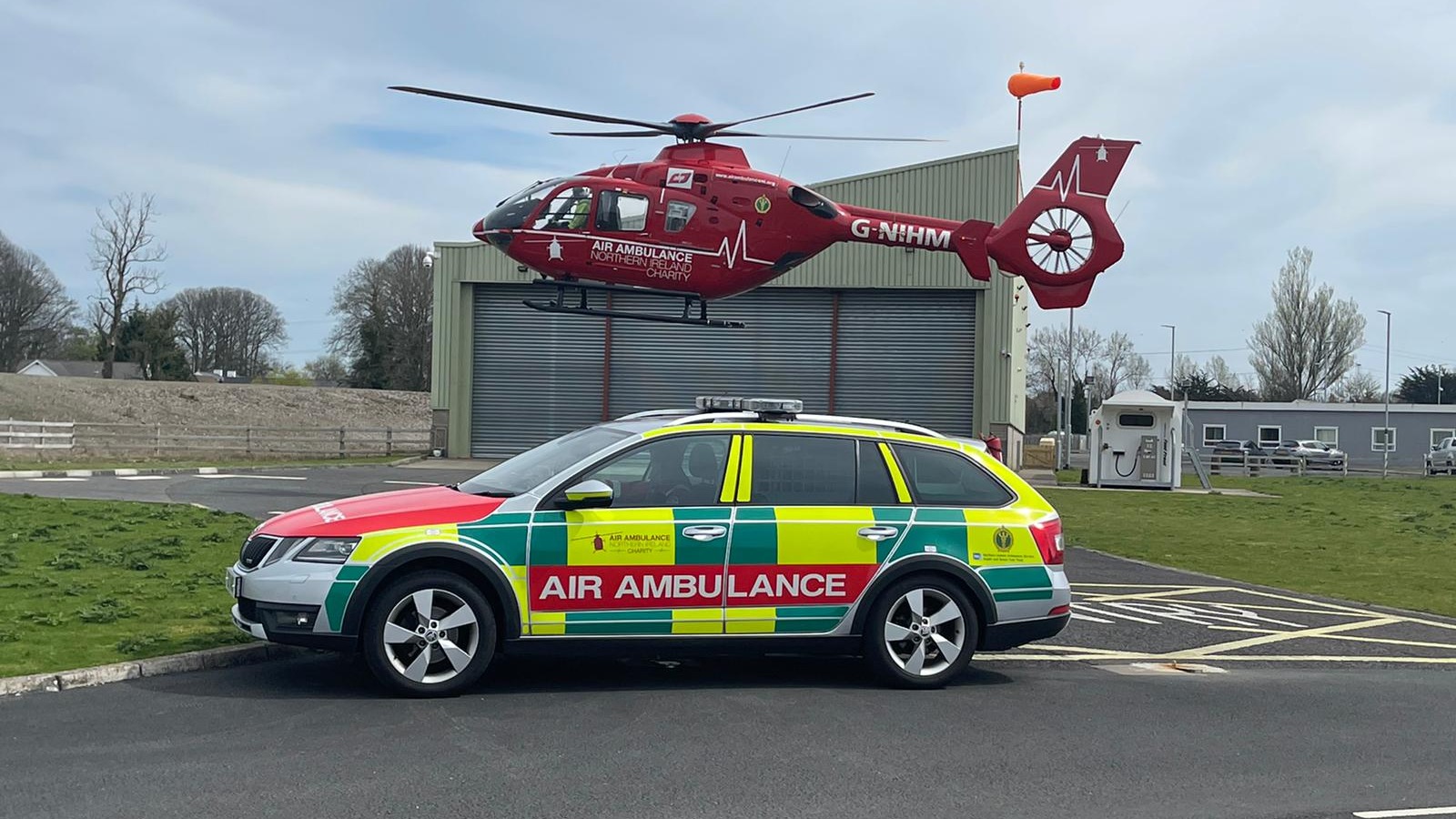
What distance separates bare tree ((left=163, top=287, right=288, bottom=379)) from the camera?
9675 cm

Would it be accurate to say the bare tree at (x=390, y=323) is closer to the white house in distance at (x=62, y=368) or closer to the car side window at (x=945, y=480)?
the white house in distance at (x=62, y=368)

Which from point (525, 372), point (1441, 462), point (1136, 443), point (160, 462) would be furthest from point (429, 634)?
point (1441, 462)

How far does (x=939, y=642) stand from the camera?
26.5 feet

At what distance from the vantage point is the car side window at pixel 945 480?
8258 millimetres

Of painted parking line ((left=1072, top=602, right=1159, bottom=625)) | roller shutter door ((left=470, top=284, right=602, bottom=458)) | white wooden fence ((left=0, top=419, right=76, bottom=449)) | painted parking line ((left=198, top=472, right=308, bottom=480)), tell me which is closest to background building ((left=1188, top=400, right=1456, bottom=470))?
roller shutter door ((left=470, top=284, right=602, bottom=458))

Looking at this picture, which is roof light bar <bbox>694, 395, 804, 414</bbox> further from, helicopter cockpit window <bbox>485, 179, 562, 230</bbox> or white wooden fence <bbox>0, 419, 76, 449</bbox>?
white wooden fence <bbox>0, 419, 76, 449</bbox>

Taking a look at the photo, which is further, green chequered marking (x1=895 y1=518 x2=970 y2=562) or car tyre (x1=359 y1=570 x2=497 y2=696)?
green chequered marking (x1=895 y1=518 x2=970 y2=562)

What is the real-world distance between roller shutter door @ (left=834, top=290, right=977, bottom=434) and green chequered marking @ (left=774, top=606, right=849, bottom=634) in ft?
107

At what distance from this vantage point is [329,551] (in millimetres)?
7188

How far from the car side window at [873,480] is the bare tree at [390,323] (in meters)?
76.7

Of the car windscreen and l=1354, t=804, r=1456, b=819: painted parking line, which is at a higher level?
the car windscreen

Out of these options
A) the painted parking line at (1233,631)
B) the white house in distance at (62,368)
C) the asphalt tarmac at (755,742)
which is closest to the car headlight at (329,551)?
the asphalt tarmac at (755,742)

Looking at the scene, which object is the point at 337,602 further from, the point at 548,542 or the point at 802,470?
the point at 802,470

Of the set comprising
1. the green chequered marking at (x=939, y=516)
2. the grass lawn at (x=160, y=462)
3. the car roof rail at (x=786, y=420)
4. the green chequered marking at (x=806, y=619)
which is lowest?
the green chequered marking at (x=806, y=619)
